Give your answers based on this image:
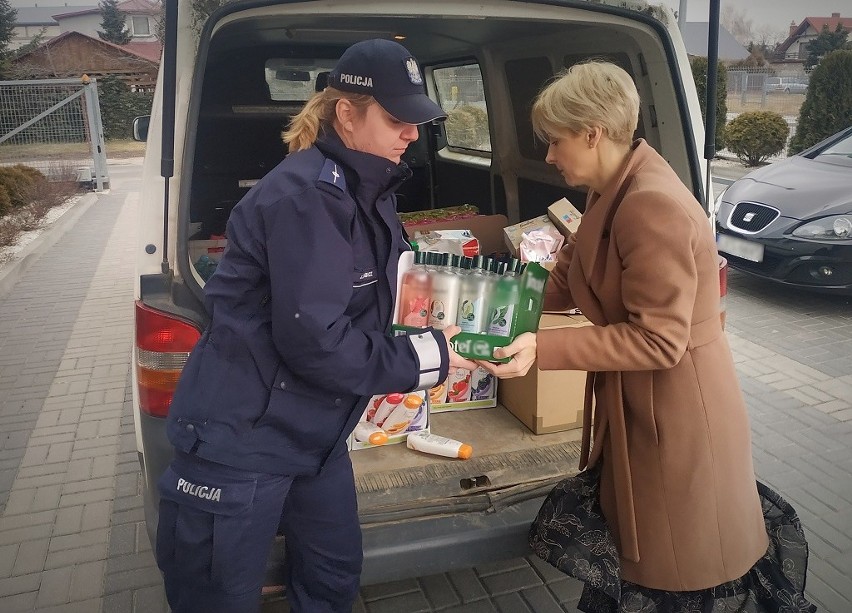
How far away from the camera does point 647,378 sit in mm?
1848

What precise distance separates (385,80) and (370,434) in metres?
1.62

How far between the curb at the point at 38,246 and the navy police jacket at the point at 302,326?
6.70 m

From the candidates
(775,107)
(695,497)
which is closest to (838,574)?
(695,497)

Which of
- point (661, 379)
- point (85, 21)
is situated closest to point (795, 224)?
point (661, 379)

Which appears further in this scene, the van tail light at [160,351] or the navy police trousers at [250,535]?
the van tail light at [160,351]

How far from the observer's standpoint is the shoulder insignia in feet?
5.33

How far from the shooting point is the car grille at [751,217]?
648 centimetres

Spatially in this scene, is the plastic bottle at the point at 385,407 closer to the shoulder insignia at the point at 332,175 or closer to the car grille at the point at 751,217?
the shoulder insignia at the point at 332,175

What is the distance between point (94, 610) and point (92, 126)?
13668 millimetres

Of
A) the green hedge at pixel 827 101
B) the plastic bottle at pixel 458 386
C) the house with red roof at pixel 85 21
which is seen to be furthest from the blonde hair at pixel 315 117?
the house with red roof at pixel 85 21

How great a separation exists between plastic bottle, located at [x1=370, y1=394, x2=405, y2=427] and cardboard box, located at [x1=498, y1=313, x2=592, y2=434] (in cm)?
54

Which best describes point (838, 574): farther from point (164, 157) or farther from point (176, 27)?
point (176, 27)

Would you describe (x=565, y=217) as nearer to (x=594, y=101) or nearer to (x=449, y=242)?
(x=449, y=242)

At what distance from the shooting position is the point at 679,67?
8.45ft
